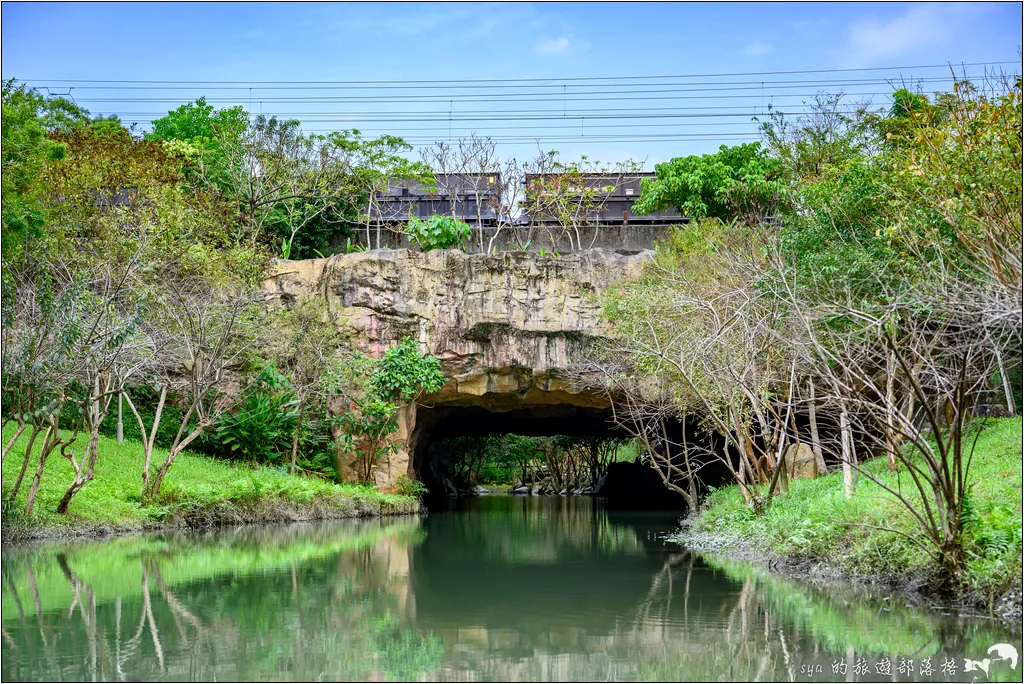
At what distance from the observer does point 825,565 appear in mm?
9586

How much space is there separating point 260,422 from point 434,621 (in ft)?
45.0

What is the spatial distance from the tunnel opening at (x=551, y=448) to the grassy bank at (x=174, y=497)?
410 centimetres

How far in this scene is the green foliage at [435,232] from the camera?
76.5 ft

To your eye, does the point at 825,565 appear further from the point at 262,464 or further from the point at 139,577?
the point at 262,464

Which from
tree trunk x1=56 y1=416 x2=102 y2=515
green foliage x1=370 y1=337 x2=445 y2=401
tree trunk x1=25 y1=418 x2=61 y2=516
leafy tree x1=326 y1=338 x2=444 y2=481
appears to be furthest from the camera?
green foliage x1=370 y1=337 x2=445 y2=401

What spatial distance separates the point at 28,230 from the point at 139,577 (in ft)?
22.6

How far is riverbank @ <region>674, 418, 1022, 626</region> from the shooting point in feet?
23.9

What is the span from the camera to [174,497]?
15.2m

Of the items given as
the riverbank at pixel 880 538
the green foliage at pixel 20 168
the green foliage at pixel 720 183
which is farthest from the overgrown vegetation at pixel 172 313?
the riverbank at pixel 880 538

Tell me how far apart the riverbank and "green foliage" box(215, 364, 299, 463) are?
9115 mm

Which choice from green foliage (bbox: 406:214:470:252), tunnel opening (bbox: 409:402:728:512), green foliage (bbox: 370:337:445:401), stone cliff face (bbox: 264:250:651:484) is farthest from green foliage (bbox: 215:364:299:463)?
green foliage (bbox: 406:214:470:252)

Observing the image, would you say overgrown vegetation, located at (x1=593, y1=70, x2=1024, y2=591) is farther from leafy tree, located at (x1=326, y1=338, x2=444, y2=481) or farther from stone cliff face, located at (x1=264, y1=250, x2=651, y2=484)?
leafy tree, located at (x1=326, y1=338, x2=444, y2=481)

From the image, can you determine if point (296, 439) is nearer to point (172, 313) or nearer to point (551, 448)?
point (172, 313)

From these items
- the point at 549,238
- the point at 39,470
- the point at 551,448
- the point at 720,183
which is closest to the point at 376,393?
the point at 39,470
